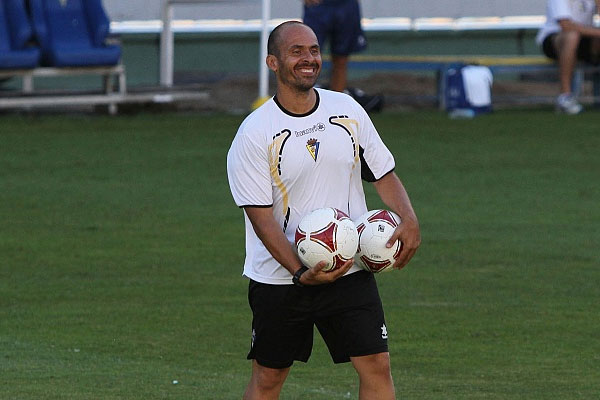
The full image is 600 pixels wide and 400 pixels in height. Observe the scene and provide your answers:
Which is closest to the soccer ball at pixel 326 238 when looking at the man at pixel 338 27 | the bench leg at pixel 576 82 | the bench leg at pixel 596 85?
the man at pixel 338 27

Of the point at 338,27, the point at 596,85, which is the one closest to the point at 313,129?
the point at 338,27

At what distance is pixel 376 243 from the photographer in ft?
18.1

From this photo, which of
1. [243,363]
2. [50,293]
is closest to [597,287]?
[243,363]

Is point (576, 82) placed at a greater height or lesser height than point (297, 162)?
lesser

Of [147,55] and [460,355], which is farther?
[147,55]

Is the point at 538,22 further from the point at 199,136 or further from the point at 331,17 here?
the point at 199,136

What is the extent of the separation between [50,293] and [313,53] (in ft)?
12.1

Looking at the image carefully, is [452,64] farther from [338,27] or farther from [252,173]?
[252,173]

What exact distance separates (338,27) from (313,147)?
1223cm

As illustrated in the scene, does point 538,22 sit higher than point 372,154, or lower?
lower

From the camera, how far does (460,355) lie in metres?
7.22

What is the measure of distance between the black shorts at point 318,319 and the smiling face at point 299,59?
80cm

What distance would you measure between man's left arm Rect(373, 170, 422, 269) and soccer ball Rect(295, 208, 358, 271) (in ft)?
0.62

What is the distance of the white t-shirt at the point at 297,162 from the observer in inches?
216
